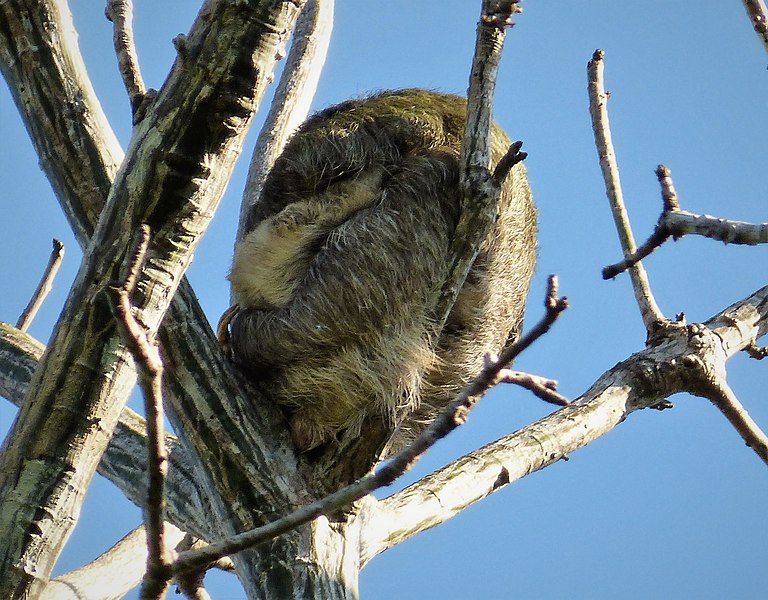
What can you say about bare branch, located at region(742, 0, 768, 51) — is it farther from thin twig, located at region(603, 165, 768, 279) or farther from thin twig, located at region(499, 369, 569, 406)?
thin twig, located at region(499, 369, 569, 406)

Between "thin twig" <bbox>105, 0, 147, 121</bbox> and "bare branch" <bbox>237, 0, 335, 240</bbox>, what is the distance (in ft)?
6.32

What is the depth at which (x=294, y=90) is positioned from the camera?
5785mm

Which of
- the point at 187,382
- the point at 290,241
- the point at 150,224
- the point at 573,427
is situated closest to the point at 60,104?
the point at 150,224

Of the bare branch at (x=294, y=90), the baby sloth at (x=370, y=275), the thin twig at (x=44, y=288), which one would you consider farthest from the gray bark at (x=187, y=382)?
the bare branch at (x=294, y=90)

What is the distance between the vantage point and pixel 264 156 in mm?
5406

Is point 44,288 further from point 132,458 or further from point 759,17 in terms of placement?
point 759,17

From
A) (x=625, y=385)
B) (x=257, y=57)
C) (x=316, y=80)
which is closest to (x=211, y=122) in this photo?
(x=257, y=57)

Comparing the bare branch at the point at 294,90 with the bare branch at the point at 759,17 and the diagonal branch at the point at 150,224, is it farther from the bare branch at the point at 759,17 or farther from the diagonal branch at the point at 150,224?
the bare branch at the point at 759,17

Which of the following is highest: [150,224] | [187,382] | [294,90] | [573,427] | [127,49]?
[294,90]

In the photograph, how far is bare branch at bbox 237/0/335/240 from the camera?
5344mm

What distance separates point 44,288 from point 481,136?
2.93 metres

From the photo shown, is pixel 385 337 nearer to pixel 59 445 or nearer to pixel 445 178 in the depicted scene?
pixel 445 178

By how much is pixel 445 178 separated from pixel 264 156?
1.95m

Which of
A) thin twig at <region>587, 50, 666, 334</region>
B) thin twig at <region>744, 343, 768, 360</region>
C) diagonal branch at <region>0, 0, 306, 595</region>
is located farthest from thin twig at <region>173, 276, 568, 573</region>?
thin twig at <region>744, 343, 768, 360</region>
